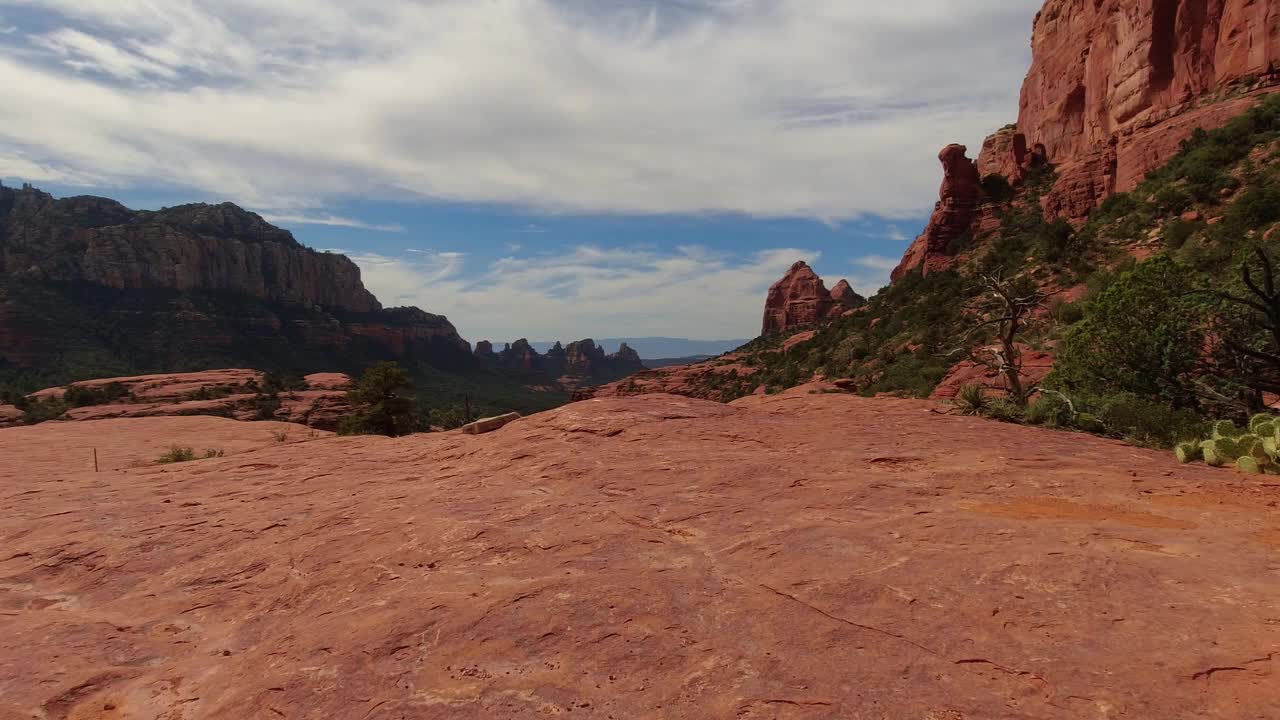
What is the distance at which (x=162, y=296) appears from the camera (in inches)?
4158

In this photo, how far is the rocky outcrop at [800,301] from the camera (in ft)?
385

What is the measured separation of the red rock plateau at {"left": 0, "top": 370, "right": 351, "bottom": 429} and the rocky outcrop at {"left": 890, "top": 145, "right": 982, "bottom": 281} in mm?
64576

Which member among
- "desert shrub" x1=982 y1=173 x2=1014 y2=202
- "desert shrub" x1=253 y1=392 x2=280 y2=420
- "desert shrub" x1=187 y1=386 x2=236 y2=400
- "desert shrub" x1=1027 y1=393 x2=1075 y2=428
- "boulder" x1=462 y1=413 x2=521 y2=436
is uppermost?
"desert shrub" x1=982 y1=173 x2=1014 y2=202

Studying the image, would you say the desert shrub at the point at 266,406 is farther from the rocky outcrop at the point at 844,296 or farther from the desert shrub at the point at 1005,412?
the rocky outcrop at the point at 844,296

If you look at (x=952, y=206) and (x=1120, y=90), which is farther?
(x=952, y=206)

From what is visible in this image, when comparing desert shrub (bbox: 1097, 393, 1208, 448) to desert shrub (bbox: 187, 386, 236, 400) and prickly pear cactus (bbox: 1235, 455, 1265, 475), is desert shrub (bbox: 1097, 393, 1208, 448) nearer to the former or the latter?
prickly pear cactus (bbox: 1235, 455, 1265, 475)

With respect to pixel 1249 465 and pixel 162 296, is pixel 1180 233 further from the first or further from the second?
pixel 162 296

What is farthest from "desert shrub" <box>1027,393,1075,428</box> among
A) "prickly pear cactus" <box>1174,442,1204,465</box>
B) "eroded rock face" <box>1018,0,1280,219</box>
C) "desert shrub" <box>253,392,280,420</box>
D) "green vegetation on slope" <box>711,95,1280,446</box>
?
"desert shrub" <box>253,392,280,420</box>

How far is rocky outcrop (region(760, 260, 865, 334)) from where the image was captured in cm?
11750

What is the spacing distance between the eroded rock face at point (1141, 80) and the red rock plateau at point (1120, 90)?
89mm

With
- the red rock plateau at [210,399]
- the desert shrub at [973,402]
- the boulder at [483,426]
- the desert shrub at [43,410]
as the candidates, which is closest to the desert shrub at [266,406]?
the red rock plateau at [210,399]

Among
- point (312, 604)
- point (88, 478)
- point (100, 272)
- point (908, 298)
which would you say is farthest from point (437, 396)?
point (312, 604)

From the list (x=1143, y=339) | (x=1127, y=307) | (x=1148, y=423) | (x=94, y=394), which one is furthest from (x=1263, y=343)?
(x=94, y=394)

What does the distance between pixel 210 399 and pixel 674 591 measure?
69305 mm
